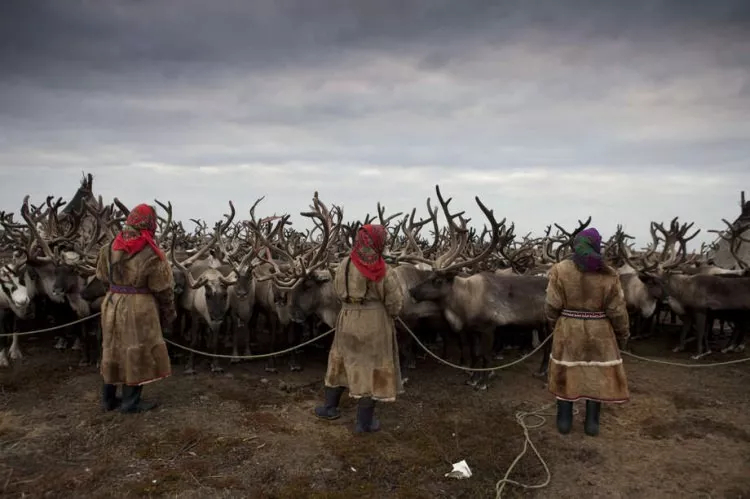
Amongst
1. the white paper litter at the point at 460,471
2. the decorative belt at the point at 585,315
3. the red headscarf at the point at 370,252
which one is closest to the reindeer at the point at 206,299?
the red headscarf at the point at 370,252

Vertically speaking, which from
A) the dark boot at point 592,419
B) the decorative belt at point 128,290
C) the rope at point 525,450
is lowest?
the rope at point 525,450

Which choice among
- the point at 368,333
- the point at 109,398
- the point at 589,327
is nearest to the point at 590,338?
the point at 589,327

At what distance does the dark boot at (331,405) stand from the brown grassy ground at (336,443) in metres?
0.15

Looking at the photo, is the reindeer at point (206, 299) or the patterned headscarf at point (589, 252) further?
the reindeer at point (206, 299)

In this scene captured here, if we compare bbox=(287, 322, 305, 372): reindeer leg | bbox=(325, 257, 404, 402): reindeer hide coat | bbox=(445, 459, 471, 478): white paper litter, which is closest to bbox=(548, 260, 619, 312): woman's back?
bbox=(325, 257, 404, 402): reindeer hide coat

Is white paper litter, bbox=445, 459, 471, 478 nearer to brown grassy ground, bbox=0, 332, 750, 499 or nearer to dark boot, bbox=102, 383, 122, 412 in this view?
brown grassy ground, bbox=0, 332, 750, 499

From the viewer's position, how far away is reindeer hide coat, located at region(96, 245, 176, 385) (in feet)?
19.8

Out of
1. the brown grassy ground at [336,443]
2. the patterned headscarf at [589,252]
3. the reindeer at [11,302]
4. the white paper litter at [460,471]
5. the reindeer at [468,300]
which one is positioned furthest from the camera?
the reindeer at [11,302]

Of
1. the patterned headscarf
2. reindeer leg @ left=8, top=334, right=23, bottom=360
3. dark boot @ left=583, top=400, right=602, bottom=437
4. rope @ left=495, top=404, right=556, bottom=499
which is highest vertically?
the patterned headscarf

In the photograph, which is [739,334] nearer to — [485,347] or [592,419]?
[485,347]

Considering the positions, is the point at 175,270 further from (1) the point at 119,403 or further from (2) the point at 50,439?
(2) the point at 50,439

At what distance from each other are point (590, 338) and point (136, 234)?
5.32 metres

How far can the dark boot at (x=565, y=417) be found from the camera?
6.02 metres

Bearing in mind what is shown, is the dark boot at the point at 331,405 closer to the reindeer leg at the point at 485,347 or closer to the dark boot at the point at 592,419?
the reindeer leg at the point at 485,347
